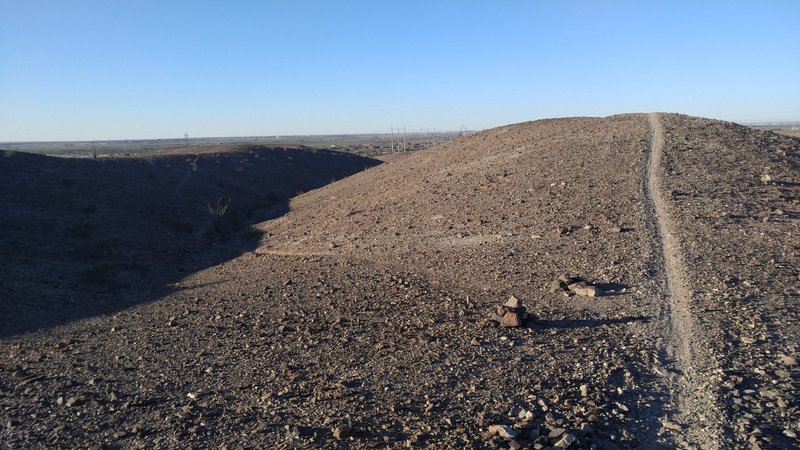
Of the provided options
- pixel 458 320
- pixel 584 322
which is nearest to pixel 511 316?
pixel 458 320

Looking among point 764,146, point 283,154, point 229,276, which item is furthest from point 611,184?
point 283,154

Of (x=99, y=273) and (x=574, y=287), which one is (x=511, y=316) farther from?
(x=99, y=273)

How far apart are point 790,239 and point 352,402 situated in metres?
10.5

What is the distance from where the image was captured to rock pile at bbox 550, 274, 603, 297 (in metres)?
10.5

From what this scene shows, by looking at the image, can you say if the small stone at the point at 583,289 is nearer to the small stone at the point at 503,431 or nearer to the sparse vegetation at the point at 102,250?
the small stone at the point at 503,431

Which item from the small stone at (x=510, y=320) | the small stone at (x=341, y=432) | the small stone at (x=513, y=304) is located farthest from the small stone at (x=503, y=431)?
the small stone at (x=513, y=304)

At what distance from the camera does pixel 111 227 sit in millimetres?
24359

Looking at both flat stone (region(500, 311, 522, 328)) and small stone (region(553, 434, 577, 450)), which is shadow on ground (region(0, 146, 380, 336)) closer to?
flat stone (region(500, 311, 522, 328))

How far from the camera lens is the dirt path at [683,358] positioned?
20.3 feet

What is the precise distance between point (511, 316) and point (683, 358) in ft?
7.82

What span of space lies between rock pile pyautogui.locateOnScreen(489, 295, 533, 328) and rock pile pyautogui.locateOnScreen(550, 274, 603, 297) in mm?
1445

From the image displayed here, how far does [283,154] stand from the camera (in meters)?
61.2

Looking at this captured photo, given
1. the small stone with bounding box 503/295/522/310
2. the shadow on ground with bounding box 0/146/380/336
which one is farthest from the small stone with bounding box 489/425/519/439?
the shadow on ground with bounding box 0/146/380/336

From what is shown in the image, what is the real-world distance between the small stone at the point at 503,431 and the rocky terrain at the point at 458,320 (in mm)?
47
